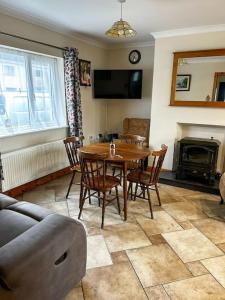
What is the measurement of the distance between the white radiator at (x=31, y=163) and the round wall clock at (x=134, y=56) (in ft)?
7.95

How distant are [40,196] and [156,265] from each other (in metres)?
1.99

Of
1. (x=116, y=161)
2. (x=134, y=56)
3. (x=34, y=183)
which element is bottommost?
(x=34, y=183)

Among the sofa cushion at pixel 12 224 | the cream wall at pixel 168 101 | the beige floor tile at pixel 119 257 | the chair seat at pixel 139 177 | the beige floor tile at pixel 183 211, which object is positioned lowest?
the beige floor tile at pixel 119 257

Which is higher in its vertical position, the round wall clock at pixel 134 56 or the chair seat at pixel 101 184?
the round wall clock at pixel 134 56

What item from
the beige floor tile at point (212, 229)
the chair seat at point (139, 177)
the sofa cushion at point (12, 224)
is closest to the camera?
the sofa cushion at point (12, 224)

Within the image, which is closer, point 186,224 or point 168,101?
point 186,224

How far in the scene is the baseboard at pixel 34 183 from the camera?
128 inches

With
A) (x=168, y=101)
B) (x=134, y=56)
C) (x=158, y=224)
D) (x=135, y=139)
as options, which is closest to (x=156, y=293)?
(x=158, y=224)

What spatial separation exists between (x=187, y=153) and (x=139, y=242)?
1888 mm

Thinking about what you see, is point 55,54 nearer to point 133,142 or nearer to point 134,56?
point 134,56

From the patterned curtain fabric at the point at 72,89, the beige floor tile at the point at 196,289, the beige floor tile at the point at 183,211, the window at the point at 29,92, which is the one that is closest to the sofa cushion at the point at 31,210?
the beige floor tile at the point at 196,289

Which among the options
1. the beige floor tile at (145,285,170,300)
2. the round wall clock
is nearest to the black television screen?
the round wall clock

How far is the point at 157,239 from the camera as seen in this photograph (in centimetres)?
235

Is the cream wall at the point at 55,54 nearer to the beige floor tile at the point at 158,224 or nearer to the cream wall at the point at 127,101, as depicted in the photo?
the cream wall at the point at 127,101
